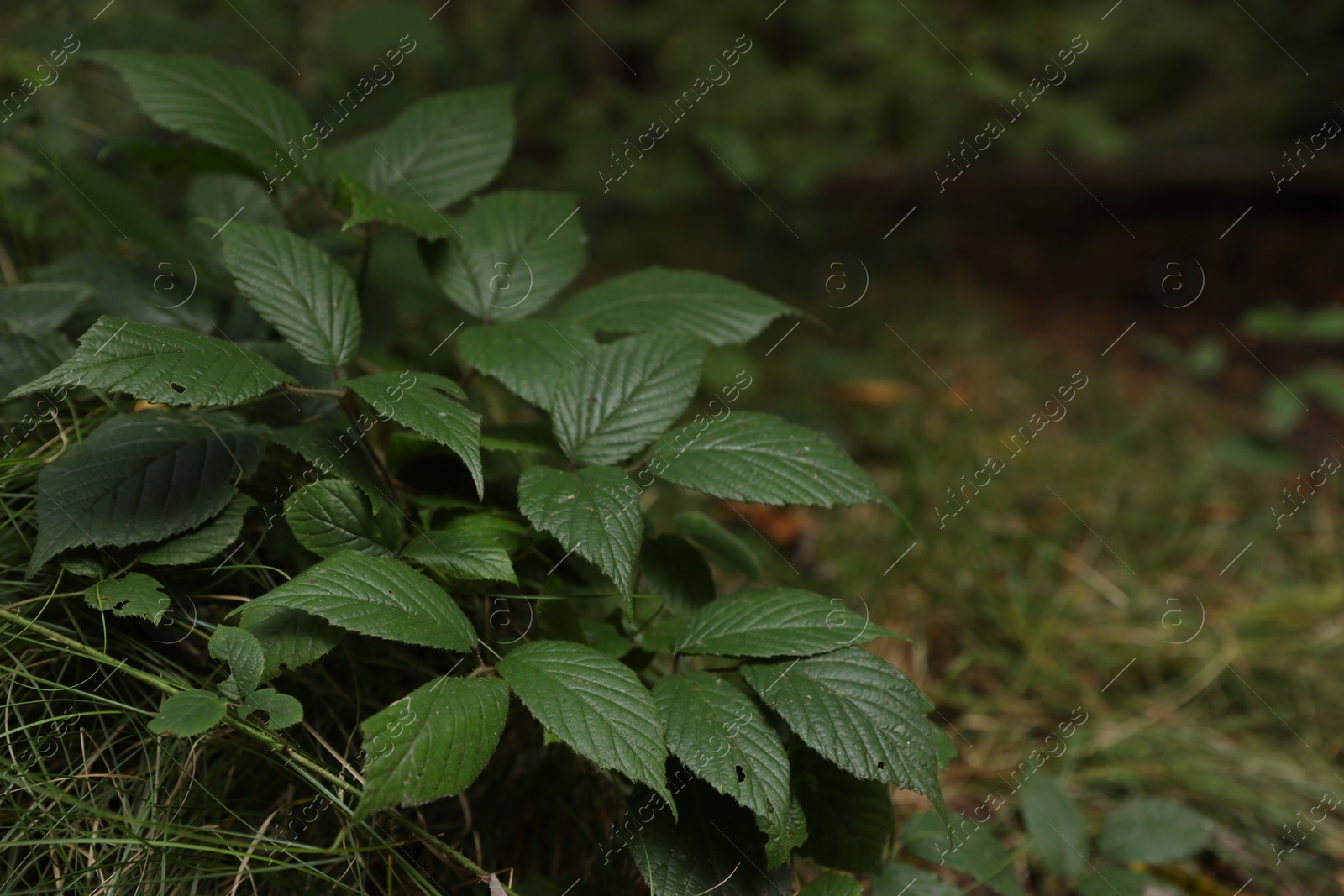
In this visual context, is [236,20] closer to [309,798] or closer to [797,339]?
[309,798]

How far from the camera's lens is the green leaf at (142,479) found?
0.90 m

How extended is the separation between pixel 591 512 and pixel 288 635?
0.33 metres

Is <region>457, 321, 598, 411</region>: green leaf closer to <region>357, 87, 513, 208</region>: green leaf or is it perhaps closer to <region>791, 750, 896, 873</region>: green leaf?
<region>357, 87, 513, 208</region>: green leaf

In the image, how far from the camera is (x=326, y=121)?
1.95 metres

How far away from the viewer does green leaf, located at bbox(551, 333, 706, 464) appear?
101 centimetres

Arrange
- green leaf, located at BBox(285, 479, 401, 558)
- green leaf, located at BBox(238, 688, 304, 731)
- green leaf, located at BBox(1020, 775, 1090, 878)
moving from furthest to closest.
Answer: green leaf, located at BBox(1020, 775, 1090, 878), green leaf, located at BBox(285, 479, 401, 558), green leaf, located at BBox(238, 688, 304, 731)

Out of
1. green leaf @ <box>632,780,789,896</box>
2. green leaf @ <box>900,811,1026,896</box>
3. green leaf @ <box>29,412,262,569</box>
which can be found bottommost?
green leaf @ <box>900,811,1026,896</box>

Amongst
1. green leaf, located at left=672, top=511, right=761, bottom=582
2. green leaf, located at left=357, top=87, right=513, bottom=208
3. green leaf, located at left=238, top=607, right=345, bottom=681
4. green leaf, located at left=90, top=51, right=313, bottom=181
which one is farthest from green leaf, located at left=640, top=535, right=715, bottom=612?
green leaf, located at left=90, top=51, right=313, bottom=181

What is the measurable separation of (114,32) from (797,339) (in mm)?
2235

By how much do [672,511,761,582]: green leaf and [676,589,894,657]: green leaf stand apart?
0.17 metres

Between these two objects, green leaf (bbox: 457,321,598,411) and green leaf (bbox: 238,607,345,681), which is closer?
green leaf (bbox: 238,607,345,681)

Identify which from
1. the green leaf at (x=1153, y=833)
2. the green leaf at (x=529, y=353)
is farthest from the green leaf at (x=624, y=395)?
the green leaf at (x=1153, y=833)

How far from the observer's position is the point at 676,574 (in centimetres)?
108

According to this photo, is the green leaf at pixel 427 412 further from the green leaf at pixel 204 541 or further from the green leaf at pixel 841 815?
the green leaf at pixel 841 815
